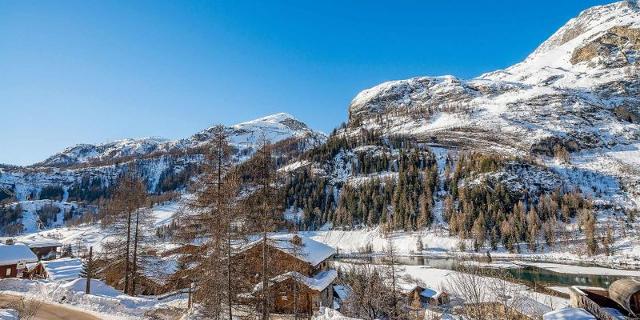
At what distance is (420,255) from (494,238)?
26054 mm

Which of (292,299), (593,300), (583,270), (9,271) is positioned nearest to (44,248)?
(9,271)

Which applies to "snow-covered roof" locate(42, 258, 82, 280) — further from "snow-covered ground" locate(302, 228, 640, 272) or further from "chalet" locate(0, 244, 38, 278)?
"snow-covered ground" locate(302, 228, 640, 272)

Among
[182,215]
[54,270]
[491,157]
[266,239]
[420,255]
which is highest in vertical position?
[491,157]

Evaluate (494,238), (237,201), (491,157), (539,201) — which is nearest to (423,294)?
(237,201)

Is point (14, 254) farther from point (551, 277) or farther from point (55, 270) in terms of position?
point (551, 277)

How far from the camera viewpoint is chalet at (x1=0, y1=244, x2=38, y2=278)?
48.2 meters

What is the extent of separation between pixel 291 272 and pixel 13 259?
4536 cm

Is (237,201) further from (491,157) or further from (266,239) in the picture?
(491,157)

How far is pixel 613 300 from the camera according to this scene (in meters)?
28.6

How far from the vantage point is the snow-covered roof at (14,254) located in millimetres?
48500

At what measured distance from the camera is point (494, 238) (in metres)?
126

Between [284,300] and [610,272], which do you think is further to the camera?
[610,272]

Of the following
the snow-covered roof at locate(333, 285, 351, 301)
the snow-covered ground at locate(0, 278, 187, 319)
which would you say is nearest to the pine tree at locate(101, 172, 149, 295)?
the snow-covered ground at locate(0, 278, 187, 319)

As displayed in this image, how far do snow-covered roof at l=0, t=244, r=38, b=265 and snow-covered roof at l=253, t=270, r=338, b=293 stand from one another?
4187cm
